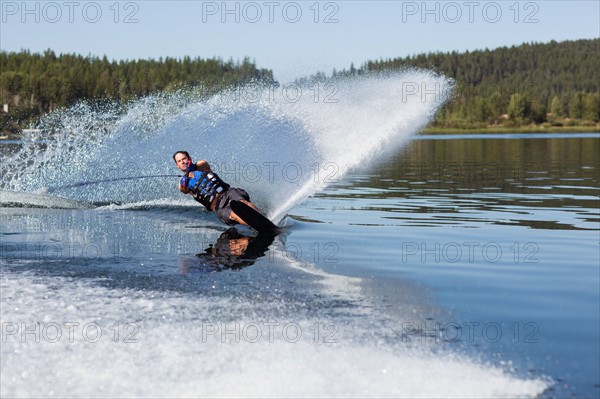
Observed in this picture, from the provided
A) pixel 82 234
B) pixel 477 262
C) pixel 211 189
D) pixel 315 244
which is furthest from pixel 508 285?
pixel 82 234

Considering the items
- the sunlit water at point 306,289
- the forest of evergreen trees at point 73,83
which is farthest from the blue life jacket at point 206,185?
the forest of evergreen trees at point 73,83

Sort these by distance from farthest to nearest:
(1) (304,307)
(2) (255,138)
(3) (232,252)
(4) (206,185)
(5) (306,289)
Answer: (2) (255,138)
(4) (206,185)
(3) (232,252)
(5) (306,289)
(1) (304,307)

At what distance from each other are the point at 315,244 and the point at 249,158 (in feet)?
29.0

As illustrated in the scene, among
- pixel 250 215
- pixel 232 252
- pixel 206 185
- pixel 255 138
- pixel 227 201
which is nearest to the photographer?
pixel 232 252

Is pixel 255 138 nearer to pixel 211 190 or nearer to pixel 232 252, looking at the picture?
pixel 211 190

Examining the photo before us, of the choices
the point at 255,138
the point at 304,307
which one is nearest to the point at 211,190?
the point at 255,138

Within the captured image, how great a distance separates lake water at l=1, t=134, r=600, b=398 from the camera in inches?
244

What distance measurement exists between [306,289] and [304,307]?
0.97 metres

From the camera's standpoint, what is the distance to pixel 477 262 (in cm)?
1162

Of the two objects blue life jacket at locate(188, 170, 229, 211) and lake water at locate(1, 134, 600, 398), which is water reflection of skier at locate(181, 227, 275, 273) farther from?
blue life jacket at locate(188, 170, 229, 211)

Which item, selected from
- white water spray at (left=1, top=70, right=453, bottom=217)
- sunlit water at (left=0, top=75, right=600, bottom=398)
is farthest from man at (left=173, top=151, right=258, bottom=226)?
white water spray at (left=1, top=70, right=453, bottom=217)

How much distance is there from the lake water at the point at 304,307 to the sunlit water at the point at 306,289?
0.09 feet

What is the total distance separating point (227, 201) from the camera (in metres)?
15.1

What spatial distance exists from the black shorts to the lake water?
0.99ft
